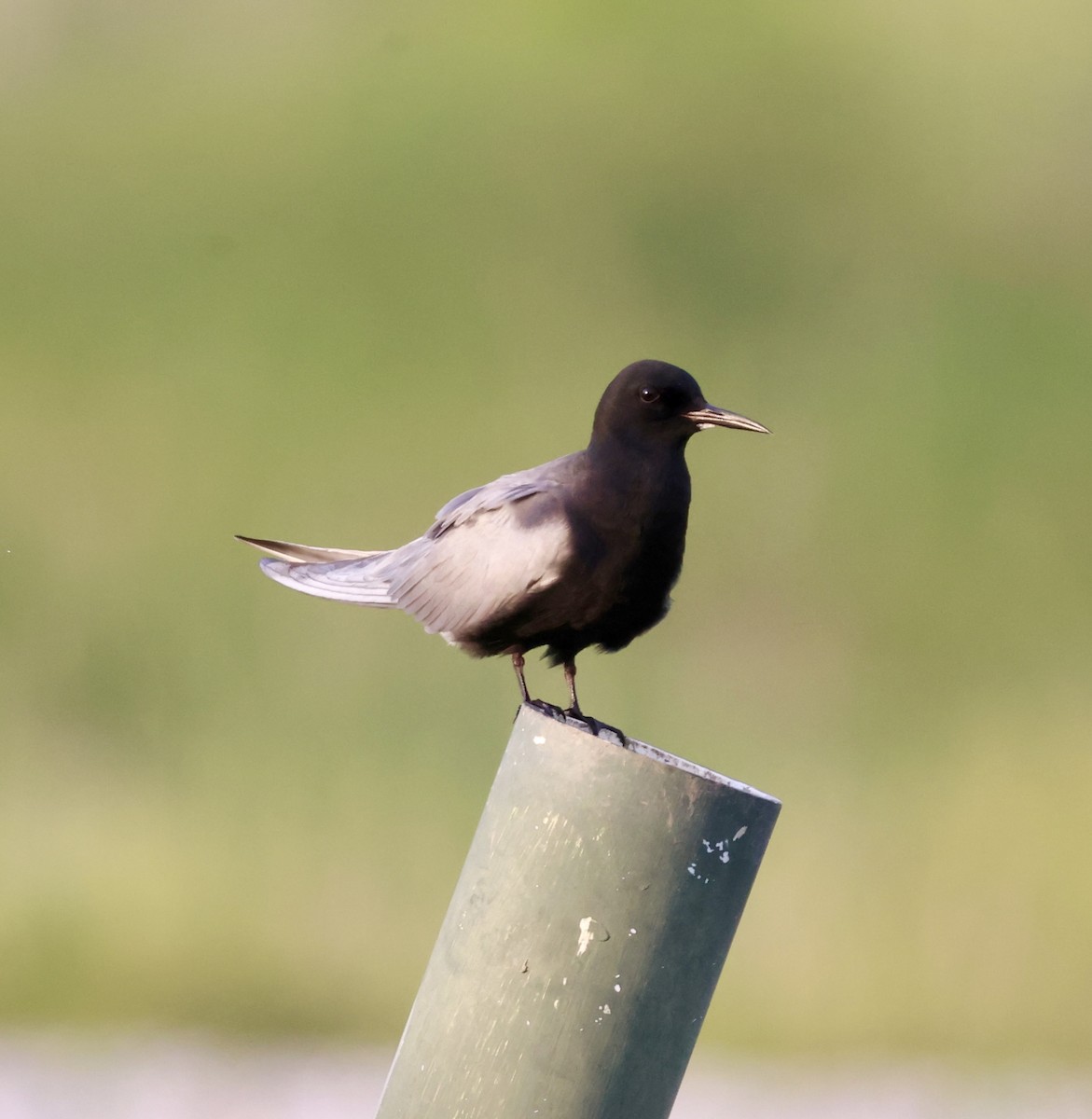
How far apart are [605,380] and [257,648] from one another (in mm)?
3656

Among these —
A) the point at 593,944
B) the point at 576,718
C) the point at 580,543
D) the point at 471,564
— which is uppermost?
the point at 580,543

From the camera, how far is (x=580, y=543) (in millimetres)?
4520

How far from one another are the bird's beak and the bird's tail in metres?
1.00

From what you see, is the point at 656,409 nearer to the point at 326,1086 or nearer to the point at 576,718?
the point at 576,718

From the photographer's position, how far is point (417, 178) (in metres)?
17.4

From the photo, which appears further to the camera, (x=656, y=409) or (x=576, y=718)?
(x=656, y=409)

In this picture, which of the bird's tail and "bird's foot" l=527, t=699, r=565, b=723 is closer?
"bird's foot" l=527, t=699, r=565, b=723

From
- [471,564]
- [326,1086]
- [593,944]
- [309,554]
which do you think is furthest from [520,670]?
[326,1086]

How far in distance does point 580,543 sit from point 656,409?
17.8 inches

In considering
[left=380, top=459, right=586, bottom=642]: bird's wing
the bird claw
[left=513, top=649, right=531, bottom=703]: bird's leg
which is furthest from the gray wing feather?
the bird claw

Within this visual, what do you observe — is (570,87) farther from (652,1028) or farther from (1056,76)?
(652,1028)

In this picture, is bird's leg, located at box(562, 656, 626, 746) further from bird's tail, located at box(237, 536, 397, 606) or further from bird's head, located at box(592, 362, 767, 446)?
bird's head, located at box(592, 362, 767, 446)

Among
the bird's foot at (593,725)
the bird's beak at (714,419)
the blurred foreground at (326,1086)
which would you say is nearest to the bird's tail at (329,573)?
the bird's foot at (593,725)

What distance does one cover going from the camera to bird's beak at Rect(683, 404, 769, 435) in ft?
15.3
